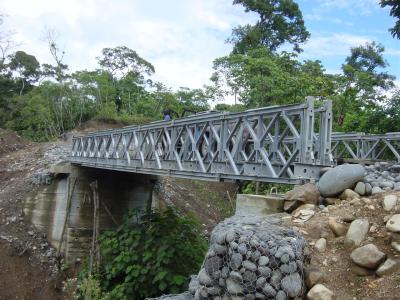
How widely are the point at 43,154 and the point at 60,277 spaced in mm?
10059

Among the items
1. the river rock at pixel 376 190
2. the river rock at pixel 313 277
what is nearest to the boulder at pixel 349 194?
the river rock at pixel 376 190

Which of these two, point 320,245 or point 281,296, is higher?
point 320,245

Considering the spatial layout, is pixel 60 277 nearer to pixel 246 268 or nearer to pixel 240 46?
pixel 246 268

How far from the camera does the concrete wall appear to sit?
20594 mm

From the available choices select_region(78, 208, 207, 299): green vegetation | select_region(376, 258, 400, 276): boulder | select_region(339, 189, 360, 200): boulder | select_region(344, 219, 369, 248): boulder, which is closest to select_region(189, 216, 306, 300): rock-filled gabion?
select_region(344, 219, 369, 248): boulder

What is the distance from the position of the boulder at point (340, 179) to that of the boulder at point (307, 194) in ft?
A: 0.32

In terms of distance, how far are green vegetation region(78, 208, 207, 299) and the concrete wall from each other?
4220 millimetres

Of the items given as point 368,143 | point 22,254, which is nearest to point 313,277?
point 368,143

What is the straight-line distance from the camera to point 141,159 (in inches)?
517

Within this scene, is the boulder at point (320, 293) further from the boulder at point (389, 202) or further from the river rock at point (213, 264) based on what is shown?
the boulder at point (389, 202)

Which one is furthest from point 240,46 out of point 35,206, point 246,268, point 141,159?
point 246,268

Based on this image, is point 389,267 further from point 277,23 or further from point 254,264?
point 277,23

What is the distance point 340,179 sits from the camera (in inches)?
261

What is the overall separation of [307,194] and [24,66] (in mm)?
48922
